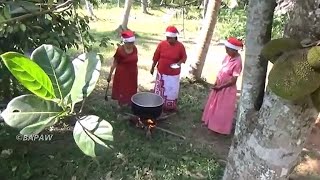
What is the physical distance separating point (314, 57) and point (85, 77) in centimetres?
106

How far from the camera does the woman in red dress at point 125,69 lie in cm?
482

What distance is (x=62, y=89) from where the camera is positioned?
92 cm

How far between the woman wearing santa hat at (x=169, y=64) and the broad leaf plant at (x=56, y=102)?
393 centimetres

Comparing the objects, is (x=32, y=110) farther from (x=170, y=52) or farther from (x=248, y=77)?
(x=170, y=52)

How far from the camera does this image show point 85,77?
3.18 ft

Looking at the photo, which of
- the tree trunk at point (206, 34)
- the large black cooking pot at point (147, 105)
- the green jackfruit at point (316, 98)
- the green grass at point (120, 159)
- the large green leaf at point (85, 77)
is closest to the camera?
the large green leaf at point (85, 77)

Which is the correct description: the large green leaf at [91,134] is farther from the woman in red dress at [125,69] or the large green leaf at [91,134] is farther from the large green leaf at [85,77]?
the woman in red dress at [125,69]

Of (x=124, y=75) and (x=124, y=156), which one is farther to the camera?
(x=124, y=75)

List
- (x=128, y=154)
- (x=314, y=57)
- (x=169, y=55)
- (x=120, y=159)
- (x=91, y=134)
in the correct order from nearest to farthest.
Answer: (x=91, y=134) < (x=314, y=57) < (x=120, y=159) < (x=128, y=154) < (x=169, y=55)

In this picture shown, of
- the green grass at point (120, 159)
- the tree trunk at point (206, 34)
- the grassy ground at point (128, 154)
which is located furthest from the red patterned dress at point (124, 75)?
the tree trunk at point (206, 34)

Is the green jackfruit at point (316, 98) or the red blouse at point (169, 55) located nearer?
the green jackfruit at point (316, 98)

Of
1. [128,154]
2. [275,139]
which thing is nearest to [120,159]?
[128,154]

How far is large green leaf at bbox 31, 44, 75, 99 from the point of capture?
92 centimetres

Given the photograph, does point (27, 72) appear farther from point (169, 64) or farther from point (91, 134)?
point (169, 64)
